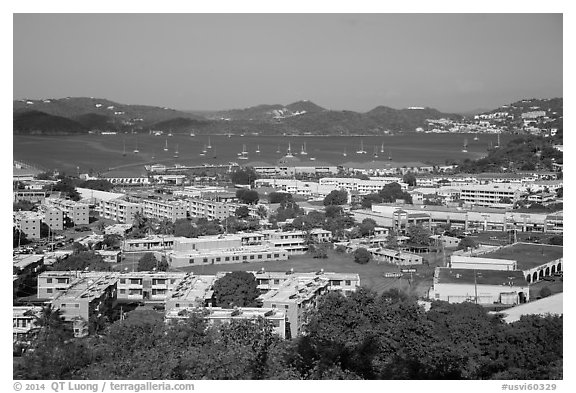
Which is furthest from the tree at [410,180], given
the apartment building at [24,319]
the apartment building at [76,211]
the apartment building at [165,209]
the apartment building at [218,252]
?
the apartment building at [24,319]

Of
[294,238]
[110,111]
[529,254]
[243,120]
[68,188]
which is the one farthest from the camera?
[243,120]

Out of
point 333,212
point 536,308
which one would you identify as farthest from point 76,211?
point 536,308

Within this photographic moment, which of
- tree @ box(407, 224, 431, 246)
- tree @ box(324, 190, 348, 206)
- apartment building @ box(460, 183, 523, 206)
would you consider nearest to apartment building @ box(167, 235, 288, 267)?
tree @ box(407, 224, 431, 246)

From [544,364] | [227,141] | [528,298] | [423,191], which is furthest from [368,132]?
[544,364]

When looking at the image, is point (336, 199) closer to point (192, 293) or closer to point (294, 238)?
point (294, 238)

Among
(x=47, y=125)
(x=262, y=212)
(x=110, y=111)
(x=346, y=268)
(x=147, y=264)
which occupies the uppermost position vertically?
(x=110, y=111)

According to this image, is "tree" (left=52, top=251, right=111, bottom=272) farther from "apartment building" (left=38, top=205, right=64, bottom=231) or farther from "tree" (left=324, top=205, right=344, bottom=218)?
"tree" (left=324, top=205, right=344, bottom=218)
